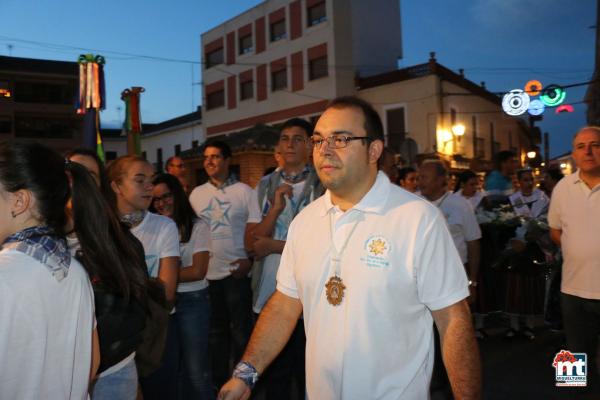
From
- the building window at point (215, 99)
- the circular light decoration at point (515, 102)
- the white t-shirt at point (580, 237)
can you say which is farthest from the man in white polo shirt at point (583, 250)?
the building window at point (215, 99)

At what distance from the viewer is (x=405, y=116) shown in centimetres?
2483

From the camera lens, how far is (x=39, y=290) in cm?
166

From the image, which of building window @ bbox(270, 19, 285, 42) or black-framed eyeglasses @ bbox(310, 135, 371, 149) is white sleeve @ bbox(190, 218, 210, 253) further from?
building window @ bbox(270, 19, 285, 42)

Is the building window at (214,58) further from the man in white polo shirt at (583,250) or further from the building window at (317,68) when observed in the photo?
the man in white polo shirt at (583,250)

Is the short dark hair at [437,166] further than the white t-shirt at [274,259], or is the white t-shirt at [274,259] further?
the short dark hair at [437,166]

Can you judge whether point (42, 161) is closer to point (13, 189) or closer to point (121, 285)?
point (13, 189)

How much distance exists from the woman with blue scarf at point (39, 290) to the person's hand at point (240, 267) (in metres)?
3.07

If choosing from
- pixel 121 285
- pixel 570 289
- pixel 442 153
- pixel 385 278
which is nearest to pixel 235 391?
pixel 121 285

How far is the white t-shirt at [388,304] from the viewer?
2143mm

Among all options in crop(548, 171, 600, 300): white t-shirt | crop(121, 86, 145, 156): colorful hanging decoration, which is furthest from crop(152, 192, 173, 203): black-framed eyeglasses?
crop(121, 86, 145, 156): colorful hanging decoration

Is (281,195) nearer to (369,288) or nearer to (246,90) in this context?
(369,288)

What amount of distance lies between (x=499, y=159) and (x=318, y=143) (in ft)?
24.3

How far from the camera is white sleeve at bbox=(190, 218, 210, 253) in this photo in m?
4.27

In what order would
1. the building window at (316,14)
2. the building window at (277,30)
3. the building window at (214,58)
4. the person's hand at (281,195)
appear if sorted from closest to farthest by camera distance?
the person's hand at (281,195)
the building window at (316,14)
the building window at (277,30)
the building window at (214,58)
